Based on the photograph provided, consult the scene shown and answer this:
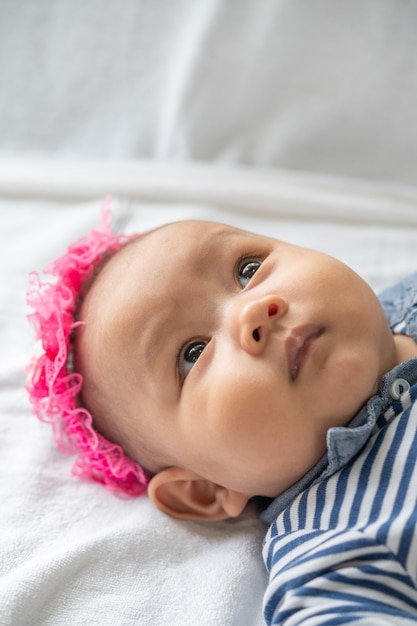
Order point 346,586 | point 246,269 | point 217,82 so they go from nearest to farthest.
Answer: point 346,586 → point 246,269 → point 217,82

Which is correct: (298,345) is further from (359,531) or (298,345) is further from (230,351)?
(359,531)

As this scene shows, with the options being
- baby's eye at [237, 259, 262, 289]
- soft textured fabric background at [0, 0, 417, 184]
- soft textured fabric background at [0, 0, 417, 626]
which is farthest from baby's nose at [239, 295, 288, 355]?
soft textured fabric background at [0, 0, 417, 184]

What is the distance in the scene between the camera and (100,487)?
123cm

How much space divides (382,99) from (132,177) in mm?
584

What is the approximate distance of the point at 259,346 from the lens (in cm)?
101

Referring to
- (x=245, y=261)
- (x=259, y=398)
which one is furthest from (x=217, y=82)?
(x=259, y=398)

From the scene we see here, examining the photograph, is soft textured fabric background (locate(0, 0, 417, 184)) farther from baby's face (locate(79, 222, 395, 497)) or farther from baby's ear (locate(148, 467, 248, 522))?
baby's ear (locate(148, 467, 248, 522))

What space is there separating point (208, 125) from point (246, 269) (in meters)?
0.67

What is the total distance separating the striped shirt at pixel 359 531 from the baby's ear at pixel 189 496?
0.28 feet

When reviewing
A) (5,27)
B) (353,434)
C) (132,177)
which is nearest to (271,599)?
(353,434)

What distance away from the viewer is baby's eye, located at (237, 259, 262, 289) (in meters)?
1.15

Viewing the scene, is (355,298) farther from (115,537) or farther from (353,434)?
(115,537)

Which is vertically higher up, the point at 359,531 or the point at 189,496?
the point at 359,531

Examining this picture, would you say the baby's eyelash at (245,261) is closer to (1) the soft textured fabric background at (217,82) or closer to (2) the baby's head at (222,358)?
(2) the baby's head at (222,358)
